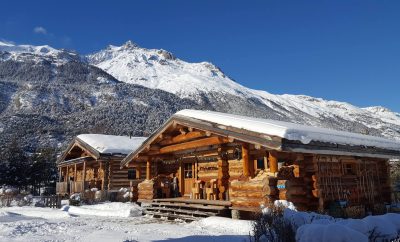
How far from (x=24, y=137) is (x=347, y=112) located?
167727 millimetres

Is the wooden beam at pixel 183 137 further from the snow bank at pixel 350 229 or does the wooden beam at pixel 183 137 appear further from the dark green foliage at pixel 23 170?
the dark green foliage at pixel 23 170

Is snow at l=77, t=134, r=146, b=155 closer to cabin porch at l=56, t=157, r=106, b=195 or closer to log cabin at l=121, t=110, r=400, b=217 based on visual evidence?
cabin porch at l=56, t=157, r=106, b=195

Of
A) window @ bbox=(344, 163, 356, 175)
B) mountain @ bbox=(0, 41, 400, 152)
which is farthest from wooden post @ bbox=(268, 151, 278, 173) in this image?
mountain @ bbox=(0, 41, 400, 152)

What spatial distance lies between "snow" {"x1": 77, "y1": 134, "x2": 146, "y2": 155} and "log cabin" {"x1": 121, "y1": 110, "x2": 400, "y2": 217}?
504 cm

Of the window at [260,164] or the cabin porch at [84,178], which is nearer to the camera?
the window at [260,164]

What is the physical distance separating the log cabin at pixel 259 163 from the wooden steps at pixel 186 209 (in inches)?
6.5

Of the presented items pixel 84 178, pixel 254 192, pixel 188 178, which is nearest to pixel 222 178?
pixel 188 178

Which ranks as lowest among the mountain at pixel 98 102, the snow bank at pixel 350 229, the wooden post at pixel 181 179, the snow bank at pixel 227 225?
the snow bank at pixel 227 225

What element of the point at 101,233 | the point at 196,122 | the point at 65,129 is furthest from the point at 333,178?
the point at 65,129

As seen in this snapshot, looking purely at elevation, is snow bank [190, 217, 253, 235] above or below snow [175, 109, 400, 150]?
below

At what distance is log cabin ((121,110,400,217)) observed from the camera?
11164mm

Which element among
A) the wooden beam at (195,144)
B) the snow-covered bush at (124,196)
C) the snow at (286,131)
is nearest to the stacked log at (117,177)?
the snow-covered bush at (124,196)

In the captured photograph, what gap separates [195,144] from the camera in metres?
16.0

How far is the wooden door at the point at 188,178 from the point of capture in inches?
719
